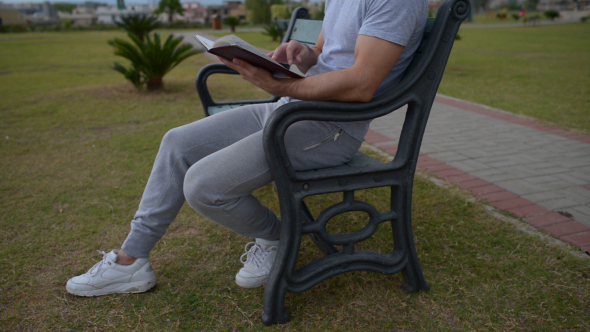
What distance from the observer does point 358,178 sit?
1684 millimetres

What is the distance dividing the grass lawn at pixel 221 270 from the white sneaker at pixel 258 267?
4 centimetres

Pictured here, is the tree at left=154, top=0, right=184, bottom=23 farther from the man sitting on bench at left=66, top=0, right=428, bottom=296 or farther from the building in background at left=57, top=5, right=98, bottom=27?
the man sitting on bench at left=66, top=0, right=428, bottom=296

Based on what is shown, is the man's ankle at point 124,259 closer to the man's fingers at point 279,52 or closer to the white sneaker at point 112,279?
the white sneaker at point 112,279

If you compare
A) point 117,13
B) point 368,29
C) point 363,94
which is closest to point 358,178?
point 363,94

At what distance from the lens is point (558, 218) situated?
8.48ft

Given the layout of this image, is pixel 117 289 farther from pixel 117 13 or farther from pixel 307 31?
pixel 117 13

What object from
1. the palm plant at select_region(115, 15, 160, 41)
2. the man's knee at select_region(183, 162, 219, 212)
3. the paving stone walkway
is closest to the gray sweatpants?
the man's knee at select_region(183, 162, 219, 212)

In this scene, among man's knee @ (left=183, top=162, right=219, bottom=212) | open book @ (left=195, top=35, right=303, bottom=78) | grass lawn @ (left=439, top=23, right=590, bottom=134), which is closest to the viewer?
open book @ (left=195, top=35, right=303, bottom=78)

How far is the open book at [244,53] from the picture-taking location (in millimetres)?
1382

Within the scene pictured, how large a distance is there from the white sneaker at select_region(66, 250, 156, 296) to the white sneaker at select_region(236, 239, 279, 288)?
0.41 metres

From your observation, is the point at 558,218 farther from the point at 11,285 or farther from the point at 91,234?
the point at 11,285

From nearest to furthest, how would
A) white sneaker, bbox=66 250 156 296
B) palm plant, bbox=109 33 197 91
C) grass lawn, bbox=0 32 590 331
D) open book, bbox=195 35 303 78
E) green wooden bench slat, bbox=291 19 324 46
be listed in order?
1. open book, bbox=195 35 303 78
2. grass lawn, bbox=0 32 590 331
3. white sneaker, bbox=66 250 156 296
4. green wooden bench slat, bbox=291 19 324 46
5. palm plant, bbox=109 33 197 91

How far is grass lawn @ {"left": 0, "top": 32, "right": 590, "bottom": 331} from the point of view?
5.81 ft

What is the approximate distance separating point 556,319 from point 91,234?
231 centimetres
